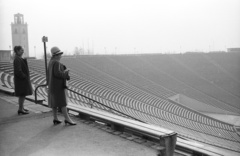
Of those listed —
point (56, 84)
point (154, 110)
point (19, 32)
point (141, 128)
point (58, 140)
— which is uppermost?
point (19, 32)

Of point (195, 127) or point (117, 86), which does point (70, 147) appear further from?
point (117, 86)

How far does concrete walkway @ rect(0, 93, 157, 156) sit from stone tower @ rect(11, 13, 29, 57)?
48.4 metres

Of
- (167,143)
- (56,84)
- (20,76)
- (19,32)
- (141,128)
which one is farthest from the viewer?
(19,32)

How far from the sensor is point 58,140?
361 centimetres

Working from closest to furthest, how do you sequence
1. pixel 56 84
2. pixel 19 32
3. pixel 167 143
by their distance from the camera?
pixel 167 143
pixel 56 84
pixel 19 32

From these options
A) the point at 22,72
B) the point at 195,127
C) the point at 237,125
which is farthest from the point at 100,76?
the point at 22,72

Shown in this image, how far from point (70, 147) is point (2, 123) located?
1835mm

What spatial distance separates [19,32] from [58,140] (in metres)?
51.4

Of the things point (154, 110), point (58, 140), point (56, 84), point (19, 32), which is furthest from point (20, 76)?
point (19, 32)

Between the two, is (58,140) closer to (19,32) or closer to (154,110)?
(154,110)

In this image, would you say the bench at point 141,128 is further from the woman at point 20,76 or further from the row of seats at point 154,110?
the row of seats at point 154,110

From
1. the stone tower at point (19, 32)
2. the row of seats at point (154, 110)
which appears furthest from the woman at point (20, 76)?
the stone tower at point (19, 32)

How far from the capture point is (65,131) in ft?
13.1

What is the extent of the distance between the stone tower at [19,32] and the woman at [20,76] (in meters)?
47.7
